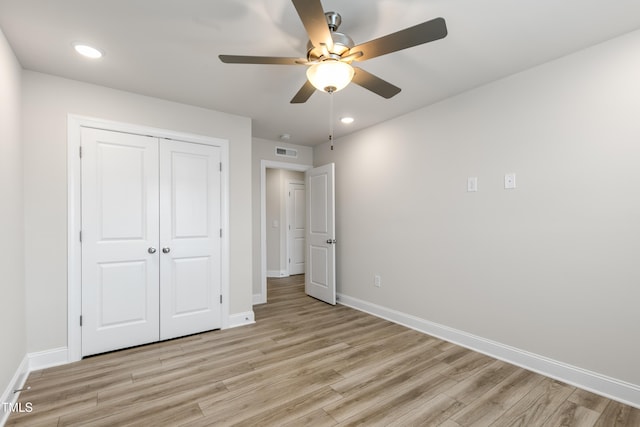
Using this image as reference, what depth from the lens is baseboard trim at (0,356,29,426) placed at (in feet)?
6.02

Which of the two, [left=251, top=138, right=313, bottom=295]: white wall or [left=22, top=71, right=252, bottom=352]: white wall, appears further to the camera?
[left=251, top=138, right=313, bottom=295]: white wall

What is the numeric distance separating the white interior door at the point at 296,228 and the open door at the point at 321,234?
65.2 inches

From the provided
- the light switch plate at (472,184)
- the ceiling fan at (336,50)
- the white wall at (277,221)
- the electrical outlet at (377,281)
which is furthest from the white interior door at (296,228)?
the ceiling fan at (336,50)

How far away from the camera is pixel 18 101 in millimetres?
2344

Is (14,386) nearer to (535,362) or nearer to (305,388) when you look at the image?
(305,388)

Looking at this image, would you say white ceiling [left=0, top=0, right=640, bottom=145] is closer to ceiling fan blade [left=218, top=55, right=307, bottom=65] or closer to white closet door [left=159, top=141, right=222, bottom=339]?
ceiling fan blade [left=218, top=55, right=307, bottom=65]

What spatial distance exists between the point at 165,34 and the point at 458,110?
2695 millimetres

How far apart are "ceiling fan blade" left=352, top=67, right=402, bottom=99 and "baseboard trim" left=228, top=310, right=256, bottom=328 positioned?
2.87 m

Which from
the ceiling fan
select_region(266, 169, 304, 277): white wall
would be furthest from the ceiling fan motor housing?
select_region(266, 169, 304, 277): white wall

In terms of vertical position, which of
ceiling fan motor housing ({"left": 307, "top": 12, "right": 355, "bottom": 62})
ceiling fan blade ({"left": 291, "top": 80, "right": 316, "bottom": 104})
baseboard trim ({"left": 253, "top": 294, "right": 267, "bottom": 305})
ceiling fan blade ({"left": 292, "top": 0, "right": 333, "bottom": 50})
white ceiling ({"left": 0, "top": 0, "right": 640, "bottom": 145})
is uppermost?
white ceiling ({"left": 0, "top": 0, "right": 640, "bottom": 145})

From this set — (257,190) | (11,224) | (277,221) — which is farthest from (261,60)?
(277,221)

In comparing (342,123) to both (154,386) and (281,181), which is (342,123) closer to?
(281,181)

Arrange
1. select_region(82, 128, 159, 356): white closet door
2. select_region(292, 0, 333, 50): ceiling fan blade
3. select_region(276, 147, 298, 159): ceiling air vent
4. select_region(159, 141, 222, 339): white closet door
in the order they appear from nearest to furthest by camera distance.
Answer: select_region(292, 0, 333, 50): ceiling fan blade < select_region(82, 128, 159, 356): white closet door < select_region(159, 141, 222, 339): white closet door < select_region(276, 147, 298, 159): ceiling air vent

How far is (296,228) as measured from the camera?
6594 millimetres
